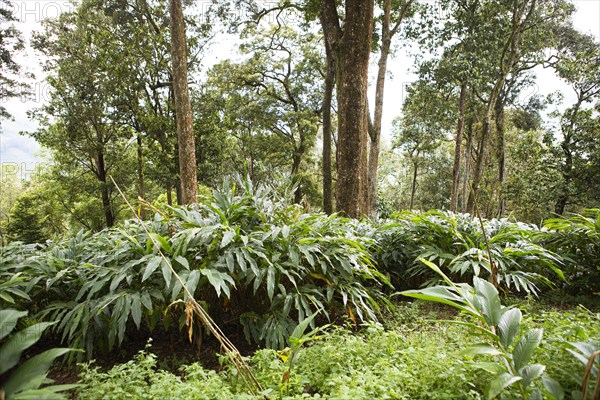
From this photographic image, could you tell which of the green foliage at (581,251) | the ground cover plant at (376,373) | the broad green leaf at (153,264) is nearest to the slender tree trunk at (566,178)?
the green foliage at (581,251)

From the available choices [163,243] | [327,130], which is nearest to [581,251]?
[163,243]

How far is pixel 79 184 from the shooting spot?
15.3 metres

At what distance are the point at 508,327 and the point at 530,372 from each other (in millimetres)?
204

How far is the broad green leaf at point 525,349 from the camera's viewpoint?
118cm

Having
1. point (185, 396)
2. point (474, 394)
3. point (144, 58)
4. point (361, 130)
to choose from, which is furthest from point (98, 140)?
point (474, 394)

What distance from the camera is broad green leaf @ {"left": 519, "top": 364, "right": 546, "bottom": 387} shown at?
110 cm

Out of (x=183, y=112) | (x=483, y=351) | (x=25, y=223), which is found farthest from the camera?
(x=25, y=223)

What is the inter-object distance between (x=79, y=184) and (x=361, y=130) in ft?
48.5

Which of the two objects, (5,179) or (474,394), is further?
(5,179)

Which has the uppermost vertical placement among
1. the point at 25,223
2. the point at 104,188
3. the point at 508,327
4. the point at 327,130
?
the point at 327,130

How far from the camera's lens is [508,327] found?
132 cm

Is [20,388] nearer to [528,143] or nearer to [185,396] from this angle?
[185,396]

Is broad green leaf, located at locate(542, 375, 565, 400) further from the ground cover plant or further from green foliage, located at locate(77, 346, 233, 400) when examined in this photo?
green foliage, located at locate(77, 346, 233, 400)

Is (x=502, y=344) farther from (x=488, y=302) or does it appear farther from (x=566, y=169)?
(x=566, y=169)
